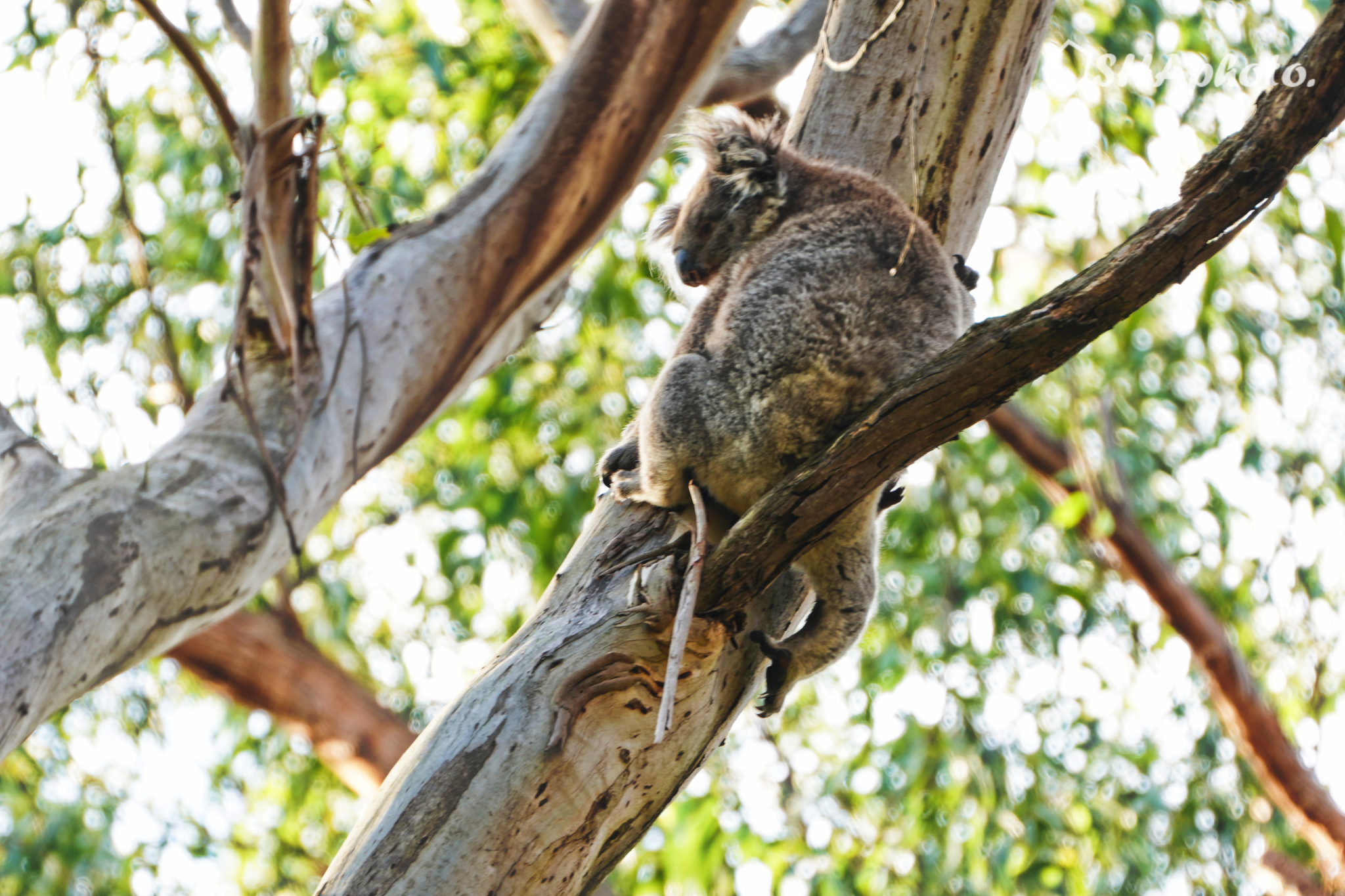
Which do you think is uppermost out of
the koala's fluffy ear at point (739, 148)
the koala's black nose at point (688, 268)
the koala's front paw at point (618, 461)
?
the koala's fluffy ear at point (739, 148)

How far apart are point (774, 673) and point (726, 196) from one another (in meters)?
0.91

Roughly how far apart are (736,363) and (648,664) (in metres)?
0.48

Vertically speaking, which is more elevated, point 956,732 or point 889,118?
point 889,118

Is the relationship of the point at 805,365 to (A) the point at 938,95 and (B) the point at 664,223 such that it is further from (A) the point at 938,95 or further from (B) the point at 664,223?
(B) the point at 664,223

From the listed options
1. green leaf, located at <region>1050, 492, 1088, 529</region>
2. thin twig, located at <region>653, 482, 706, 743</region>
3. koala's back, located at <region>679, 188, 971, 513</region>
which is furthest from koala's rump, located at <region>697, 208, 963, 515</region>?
green leaf, located at <region>1050, 492, 1088, 529</region>

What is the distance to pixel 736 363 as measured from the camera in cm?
170

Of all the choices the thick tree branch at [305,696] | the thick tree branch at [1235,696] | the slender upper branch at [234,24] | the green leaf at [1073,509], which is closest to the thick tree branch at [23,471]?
the slender upper branch at [234,24]

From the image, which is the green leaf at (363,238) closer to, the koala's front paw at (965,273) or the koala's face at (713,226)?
the koala's face at (713,226)

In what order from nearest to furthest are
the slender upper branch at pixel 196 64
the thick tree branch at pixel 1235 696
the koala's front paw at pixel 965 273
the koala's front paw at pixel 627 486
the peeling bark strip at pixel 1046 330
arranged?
the peeling bark strip at pixel 1046 330, the koala's front paw at pixel 627 486, the koala's front paw at pixel 965 273, the slender upper branch at pixel 196 64, the thick tree branch at pixel 1235 696

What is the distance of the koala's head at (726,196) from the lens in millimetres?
1979

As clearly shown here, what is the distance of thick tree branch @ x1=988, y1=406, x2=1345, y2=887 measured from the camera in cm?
362

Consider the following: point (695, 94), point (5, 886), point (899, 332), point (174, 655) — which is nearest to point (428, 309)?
point (695, 94)

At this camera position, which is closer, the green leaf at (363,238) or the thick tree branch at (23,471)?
the thick tree branch at (23,471)

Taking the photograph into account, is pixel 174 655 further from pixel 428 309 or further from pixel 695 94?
pixel 695 94
